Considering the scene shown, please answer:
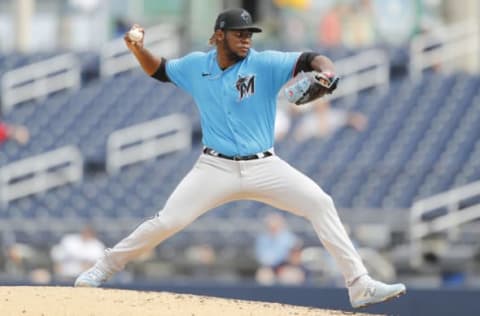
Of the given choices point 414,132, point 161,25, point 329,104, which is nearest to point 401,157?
point 414,132

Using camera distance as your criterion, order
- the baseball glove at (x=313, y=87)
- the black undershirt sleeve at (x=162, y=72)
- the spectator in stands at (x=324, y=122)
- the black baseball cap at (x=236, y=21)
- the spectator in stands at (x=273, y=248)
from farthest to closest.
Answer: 1. the spectator in stands at (x=324, y=122)
2. the spectator in stands at (x=273, y=248)
3. the black undershirt sleeve at (x=162, y=72)
4. the black baseball cap at (x=236, y=21)
5. the baseball glove at (x=313, y=87)

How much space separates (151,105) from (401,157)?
13.6ft

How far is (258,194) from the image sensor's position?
8508 millimetres

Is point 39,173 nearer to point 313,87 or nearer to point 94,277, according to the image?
point 94,277

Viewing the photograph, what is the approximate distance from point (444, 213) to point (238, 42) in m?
8.13

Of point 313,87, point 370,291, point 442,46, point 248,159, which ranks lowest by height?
point 442,46

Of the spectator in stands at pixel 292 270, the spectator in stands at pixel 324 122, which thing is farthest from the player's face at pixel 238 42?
the spectator in stands at pixel 324 122

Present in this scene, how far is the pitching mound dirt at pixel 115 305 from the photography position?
8.28 meters

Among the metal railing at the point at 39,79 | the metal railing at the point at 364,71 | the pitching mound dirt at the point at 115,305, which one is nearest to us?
the pitching mound dirt at the point at 115,305

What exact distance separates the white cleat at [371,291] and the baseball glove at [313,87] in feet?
4.03

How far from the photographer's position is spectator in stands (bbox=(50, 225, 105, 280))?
597 inches

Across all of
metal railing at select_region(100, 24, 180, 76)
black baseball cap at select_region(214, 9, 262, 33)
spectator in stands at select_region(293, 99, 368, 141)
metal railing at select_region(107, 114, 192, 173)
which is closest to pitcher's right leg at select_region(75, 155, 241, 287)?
black baseball cap at select_region(214, 9, 262, 33)

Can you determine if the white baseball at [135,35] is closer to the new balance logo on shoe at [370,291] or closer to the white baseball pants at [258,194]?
the white baseball pants at [258,194]

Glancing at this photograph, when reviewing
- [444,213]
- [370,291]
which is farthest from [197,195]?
[444,213]
